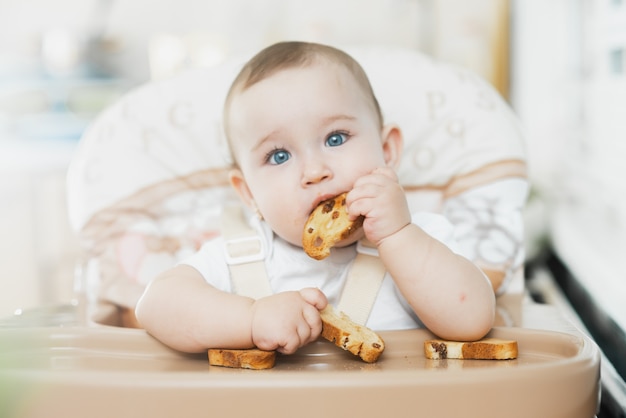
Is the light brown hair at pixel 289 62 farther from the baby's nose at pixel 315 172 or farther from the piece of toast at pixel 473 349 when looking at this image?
the piece of toast at pixel 473 349

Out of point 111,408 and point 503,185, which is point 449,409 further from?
point 503,185

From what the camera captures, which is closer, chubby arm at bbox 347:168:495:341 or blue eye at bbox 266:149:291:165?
chubby arm at bbox 347:168:495:341

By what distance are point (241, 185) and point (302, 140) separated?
0.50ft

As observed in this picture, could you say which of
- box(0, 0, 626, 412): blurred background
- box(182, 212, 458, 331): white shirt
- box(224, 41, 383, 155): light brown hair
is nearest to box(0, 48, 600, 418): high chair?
box(182, 212, 458, 331): white shirt

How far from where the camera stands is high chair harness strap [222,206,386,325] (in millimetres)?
852

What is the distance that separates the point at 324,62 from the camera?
2.90 feet

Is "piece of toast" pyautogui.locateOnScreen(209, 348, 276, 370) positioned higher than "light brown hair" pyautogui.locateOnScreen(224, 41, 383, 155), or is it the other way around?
"light brown hair" pyautogui.locateOnScreen(224, 41, 383, 155)

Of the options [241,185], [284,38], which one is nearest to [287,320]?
[241,185]

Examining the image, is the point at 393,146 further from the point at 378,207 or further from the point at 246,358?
the point at 246,358

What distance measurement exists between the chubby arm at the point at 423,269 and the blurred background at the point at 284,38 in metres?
0.91

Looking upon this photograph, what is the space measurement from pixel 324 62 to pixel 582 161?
1238 mm

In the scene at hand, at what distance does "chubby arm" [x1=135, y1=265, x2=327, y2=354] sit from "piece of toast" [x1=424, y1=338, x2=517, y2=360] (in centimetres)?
11

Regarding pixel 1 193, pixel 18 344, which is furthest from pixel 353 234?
pixel 1 193

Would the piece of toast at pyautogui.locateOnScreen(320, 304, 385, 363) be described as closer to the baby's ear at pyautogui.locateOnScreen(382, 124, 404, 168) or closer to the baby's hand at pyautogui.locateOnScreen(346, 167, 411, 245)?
the baby's hand at pyautogui.locateOnScreen(346, 167, 411, 245)
